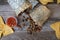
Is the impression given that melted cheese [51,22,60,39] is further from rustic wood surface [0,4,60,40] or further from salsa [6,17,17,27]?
salsa [6,17,17,27]

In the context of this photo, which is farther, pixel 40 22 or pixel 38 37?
pixel 40 22

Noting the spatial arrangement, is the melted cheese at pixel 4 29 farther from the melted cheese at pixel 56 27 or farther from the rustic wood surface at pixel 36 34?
the melted cheese at pixel 56 27

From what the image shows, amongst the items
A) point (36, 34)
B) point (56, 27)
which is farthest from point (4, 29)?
point (56, 27)

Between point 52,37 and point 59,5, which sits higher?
point 59,5

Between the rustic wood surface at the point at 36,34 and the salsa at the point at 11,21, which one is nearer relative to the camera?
the rustic wood surface at the point at 36,34

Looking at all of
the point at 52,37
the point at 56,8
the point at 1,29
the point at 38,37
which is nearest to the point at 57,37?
the point at 52,37

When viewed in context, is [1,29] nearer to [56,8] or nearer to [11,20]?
[11,20]

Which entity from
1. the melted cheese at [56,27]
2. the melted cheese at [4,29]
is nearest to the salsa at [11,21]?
the melted cheese at [4,29]

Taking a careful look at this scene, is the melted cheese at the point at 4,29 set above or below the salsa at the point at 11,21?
below

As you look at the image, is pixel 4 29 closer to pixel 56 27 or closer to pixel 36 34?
pixel 36 34

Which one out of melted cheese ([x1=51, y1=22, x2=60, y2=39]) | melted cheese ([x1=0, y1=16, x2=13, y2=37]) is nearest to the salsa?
melted cheese ([x1=0, y1=16, x2=13, y2=37])

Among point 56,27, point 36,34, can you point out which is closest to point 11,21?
point 36,34
